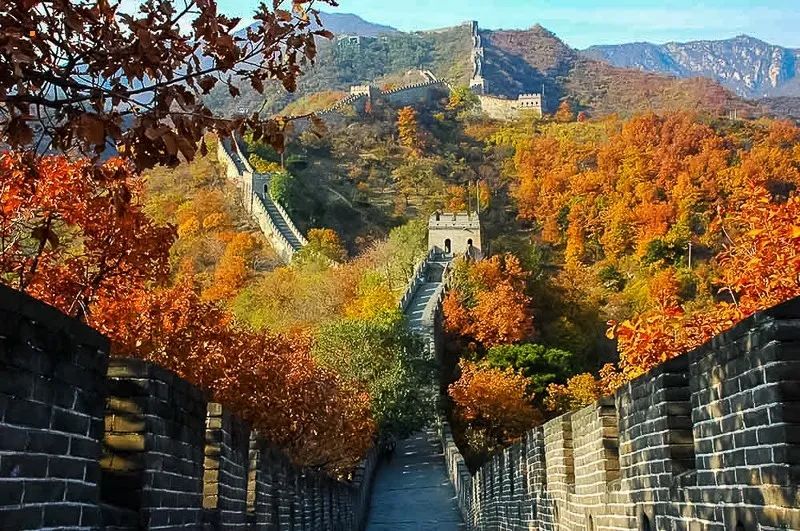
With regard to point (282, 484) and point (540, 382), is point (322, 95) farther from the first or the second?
point (282, 484)

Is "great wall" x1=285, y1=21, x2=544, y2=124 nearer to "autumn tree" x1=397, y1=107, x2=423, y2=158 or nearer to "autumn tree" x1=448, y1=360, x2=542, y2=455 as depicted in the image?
"autumn tree" x1=397, y1=107, x2=423, y2=158

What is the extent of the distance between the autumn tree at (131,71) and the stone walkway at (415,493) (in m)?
19.5

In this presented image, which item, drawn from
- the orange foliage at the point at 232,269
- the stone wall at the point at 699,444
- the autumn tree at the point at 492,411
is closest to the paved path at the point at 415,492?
the autumn tree at the point at 492,411

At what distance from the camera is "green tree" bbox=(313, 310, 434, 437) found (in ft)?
120

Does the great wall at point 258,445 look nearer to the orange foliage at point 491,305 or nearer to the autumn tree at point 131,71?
the autumn tree at point 131,71

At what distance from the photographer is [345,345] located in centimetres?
3794

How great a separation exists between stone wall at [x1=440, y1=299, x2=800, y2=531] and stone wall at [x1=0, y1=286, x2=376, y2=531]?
2.86m

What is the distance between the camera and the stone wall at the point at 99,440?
3.56 metres

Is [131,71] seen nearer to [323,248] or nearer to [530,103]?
[323,248]

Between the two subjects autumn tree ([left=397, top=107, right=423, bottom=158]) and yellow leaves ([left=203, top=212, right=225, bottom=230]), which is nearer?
yellow leaves ([left=203, top=212, right=225, bottom=230])

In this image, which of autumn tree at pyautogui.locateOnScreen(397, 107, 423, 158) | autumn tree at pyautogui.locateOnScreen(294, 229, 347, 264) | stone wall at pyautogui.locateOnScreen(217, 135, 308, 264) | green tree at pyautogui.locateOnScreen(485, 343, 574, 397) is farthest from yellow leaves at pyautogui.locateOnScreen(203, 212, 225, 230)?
green tree at pyautogui.locateOnScreen(485, 343, 574, 397)

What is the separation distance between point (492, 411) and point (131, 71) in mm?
34643

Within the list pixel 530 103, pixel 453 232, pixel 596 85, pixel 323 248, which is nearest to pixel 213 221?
pixel 323 248

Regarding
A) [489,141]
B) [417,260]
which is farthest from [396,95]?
[417,260]
